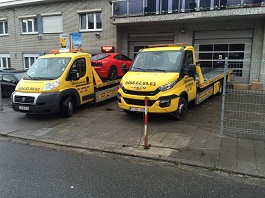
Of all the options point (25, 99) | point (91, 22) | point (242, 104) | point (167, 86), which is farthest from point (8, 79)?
point (242, 104)

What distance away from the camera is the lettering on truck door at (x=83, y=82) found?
865 centimetres

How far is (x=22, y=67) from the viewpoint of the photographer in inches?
794

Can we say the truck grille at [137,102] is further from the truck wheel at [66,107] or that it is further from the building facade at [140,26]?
the building facade at [140,26]

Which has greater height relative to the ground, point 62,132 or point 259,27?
point 259,27

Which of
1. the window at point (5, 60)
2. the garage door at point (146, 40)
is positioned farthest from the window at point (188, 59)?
the window at point (5, 60)

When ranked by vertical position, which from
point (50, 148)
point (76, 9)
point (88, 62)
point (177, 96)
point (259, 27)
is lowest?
point (50, 148)

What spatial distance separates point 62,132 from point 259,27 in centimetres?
1154

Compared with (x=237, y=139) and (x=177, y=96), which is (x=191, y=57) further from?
(x=237, y=139)

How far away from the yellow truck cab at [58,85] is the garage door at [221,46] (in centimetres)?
740

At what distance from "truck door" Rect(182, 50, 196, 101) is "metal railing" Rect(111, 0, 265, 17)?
554cm

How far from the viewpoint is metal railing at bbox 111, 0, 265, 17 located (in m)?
11.8

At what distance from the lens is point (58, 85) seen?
784 centimetres

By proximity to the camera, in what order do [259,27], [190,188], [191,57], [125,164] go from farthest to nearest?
[259,27] → [191,57] → [125,164] → [190,188]

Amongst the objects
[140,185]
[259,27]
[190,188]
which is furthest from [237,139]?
[259,27]
